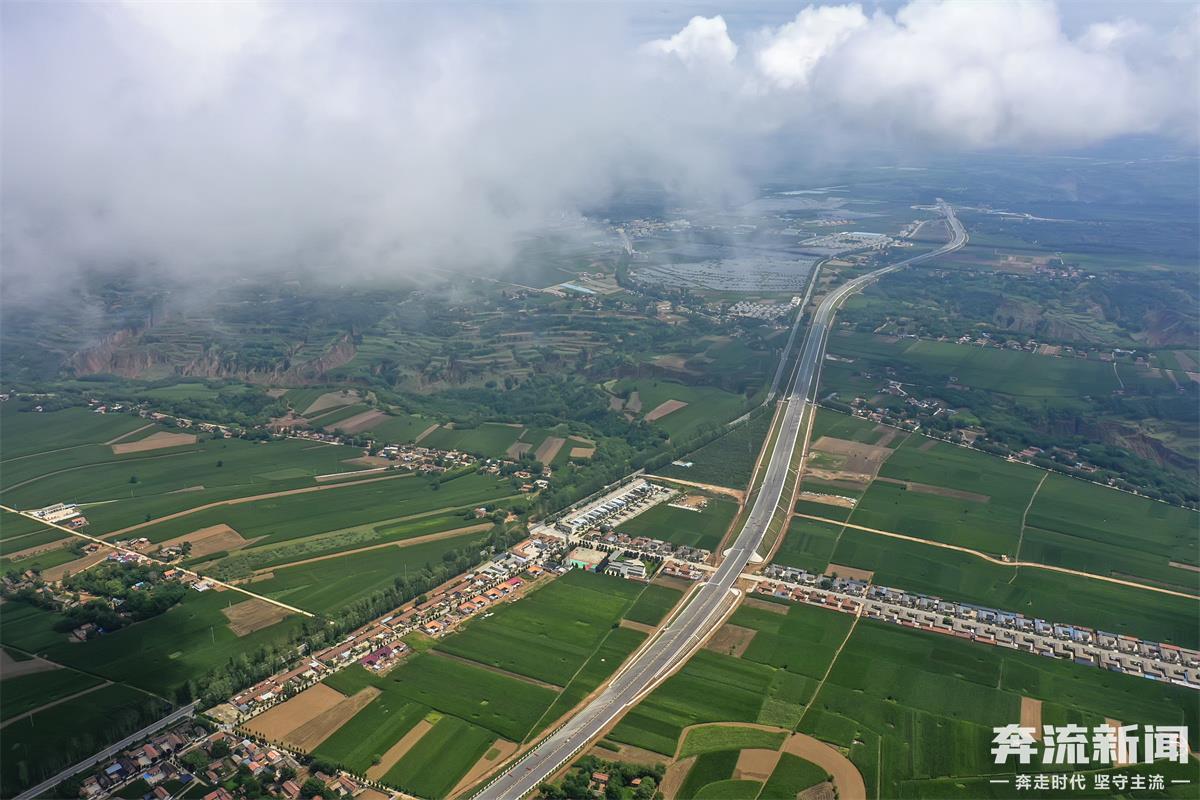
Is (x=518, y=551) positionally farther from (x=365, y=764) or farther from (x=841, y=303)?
(x=841, y=303)

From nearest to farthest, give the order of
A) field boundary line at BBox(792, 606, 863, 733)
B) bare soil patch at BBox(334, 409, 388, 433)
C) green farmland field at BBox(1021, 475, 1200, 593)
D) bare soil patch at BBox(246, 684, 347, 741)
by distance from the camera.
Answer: bare soil patch at BBox(246, 684, 347, 741), field boundary line at BBox(792, 606, 863, 733), green farmland field at BBox(1021, 475, 1200, 593), bare soil patch at BBox(334, 409, 388, 433)

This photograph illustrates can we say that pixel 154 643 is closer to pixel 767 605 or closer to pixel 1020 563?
pixel 767 605

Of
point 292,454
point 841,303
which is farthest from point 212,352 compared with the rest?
point 841,303

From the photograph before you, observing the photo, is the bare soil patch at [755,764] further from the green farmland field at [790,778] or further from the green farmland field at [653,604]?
the green farmland field at [653,604]

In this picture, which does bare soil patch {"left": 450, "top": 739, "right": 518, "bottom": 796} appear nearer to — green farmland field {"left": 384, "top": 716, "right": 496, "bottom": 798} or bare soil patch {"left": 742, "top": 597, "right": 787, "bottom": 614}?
green farmland field {"left": 384, "top": 716, "right": 496, "bottom": 798}

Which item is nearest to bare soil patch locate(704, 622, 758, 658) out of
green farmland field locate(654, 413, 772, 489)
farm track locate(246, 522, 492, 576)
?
green farmland field locate(654, 413, 772, 489)
